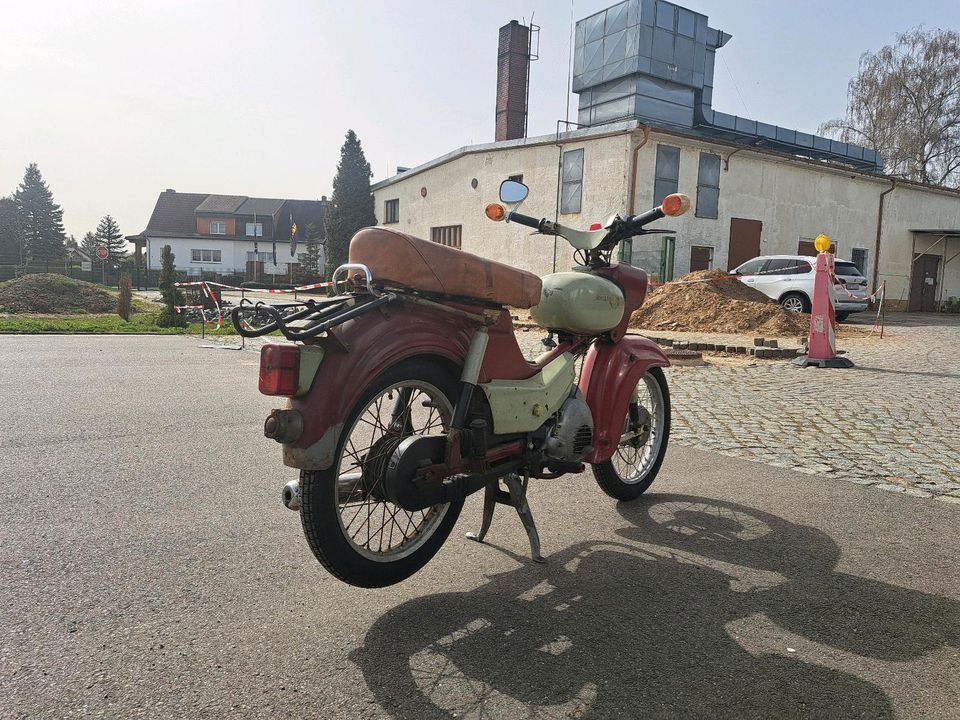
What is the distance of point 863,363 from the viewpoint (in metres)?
11.6

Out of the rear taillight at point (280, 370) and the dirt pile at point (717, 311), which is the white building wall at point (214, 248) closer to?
the dirt pile at point (717, 311)

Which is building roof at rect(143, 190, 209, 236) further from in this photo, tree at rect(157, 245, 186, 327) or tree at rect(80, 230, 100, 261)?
tree at rect(157, 245, 186, 327)

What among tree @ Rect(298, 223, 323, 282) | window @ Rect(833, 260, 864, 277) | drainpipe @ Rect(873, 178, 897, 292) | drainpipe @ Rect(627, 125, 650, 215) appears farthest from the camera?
tree @ Rect(298, 223, 323, 282)

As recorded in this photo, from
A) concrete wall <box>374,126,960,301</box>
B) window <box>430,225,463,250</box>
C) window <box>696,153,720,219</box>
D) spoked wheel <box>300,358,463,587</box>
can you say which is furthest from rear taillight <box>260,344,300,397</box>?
window <box>430,225,463,250</box>

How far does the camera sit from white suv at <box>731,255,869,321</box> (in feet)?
64.0

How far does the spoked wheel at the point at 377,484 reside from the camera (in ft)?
8.53

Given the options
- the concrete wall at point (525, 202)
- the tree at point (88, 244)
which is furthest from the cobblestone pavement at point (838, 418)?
the tree at point (88, 244)

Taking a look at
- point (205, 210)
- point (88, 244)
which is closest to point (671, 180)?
point (205, 210)

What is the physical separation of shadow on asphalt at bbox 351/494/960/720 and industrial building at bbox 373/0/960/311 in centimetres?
1958

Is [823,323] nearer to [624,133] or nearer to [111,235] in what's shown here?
[624,133]

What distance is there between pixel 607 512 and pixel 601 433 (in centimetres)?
58

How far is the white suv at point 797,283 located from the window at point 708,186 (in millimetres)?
4139

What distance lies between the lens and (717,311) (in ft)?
58.4

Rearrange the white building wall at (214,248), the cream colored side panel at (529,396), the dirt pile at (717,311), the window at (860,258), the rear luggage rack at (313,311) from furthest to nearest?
the white building wall at (214,248)
the window at (860,258)
the dirt pile at (717,311)
the cream colored side panel at (529,396)
the rear luggage rack at (313,311)
